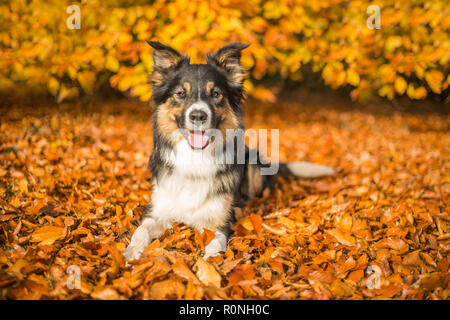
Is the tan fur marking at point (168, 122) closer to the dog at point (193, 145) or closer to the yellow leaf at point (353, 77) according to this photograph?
the dog at point (193, 145)

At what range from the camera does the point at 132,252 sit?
257 cm

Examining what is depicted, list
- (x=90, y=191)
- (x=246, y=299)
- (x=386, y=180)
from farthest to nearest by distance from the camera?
(x=386, y=180) → (x=90, y=191) → (x=246, y=299)

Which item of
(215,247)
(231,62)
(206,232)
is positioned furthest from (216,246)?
(231,62)

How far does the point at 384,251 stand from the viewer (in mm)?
2721

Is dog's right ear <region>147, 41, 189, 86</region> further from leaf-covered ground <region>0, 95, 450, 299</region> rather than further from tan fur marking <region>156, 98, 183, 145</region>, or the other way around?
leaf-covered ground <region>0, 95, 450, 299</region>

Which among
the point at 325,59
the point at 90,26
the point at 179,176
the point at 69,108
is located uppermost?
the point at 90,26

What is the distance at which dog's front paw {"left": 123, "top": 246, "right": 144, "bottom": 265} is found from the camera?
99.8 inches

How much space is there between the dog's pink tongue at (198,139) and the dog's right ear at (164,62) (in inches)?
31.6

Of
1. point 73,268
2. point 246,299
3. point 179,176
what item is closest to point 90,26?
point 179,176

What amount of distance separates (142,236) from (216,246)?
670 millimetres

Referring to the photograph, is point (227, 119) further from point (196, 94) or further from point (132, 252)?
point (132, 252)

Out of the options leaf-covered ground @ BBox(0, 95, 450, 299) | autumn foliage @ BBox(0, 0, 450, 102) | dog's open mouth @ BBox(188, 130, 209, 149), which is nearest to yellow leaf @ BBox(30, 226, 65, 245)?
leaf-covered ground @ BBox(0, 95, 450, 299)
